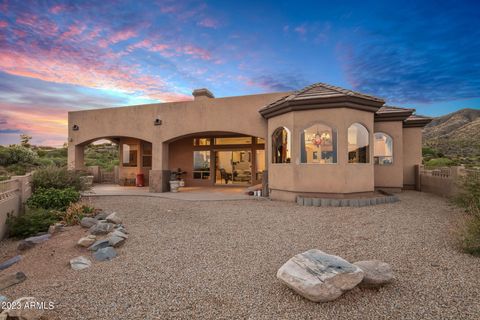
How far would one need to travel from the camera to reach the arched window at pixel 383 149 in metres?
13.7

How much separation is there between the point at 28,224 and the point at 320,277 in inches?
332

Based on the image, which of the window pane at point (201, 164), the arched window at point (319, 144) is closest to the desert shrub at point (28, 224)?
the arched window at point (319, 144)

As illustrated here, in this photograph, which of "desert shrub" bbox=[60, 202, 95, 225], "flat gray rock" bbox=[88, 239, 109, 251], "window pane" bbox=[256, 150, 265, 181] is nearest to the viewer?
"flat gray rock" bbox=[88, 239, 109, 251]

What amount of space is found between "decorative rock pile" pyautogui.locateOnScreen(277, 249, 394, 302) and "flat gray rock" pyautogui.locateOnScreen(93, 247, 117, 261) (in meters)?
3.62

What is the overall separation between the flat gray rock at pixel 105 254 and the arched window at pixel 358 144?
8.97 meters

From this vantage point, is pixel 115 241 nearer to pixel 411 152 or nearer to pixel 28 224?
pixel 28 224

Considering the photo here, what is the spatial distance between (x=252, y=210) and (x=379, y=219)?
4163 mm

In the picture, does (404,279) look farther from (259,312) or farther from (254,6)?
(254,6)

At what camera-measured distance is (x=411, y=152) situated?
14852 mm

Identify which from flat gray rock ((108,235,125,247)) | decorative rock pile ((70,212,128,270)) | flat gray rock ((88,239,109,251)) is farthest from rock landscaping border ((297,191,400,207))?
flat gray rock ((88,239,109,251))

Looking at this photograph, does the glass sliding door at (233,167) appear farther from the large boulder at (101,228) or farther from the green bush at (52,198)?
the large boulder at (101,228)

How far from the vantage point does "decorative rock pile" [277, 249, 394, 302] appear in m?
3.22

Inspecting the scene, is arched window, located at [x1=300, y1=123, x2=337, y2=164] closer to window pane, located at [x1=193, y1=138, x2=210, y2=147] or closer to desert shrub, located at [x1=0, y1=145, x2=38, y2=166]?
window pane, located at [x1=193, y1=138, x2=210, y2=147]

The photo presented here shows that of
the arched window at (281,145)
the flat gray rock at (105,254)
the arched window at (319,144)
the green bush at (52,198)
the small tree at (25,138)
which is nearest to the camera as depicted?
the flat gray rock at (105,254)
